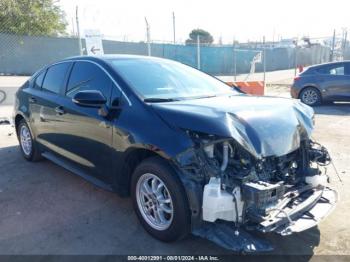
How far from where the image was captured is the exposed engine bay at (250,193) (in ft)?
9.46

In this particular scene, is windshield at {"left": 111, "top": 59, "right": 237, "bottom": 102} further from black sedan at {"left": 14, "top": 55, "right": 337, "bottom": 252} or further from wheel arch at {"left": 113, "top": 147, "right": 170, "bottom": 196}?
wheel arch at {"left": 113, "top": 147, "right": 170, "bottom": 196}

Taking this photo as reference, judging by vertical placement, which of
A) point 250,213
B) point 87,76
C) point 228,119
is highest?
point 87,76

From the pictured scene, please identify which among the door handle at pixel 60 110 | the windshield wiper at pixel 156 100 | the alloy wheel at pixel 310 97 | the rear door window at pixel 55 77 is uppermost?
the rear door window at pixel 55 77

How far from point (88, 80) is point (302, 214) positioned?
271cm

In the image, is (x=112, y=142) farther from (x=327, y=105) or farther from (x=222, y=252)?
(x=327, y=105)

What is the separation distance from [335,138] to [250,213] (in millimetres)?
5185

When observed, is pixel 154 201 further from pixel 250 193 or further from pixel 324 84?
pixel 324 84

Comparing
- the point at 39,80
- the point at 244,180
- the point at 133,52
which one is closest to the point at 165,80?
the point at 244,180

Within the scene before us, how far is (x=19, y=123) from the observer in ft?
20.2

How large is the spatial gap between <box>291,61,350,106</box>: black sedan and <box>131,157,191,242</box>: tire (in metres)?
9.83

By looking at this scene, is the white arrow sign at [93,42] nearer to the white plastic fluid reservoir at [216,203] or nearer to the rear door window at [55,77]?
the rear door window at [55,77]

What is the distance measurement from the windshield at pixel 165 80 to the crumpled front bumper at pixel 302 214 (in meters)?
1.52

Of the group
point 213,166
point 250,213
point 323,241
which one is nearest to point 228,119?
point 213,166

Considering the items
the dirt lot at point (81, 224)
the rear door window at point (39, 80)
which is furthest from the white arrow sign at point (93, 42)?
the dirt lot at point (81, 224)
